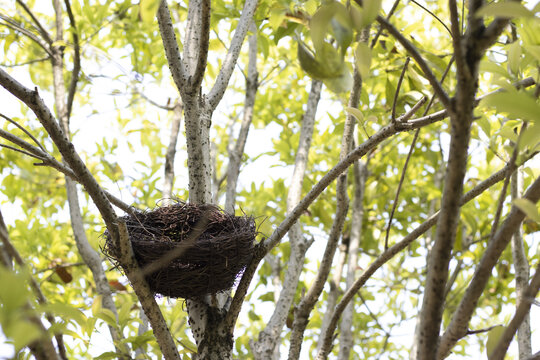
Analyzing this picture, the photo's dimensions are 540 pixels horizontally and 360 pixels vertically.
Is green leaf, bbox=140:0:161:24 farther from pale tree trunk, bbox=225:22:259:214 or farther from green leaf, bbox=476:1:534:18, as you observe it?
pale tree trunk, bbox=225:22:259:214

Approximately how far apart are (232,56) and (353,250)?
4.57ft

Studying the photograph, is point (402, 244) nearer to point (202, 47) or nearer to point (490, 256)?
point (490, 256)

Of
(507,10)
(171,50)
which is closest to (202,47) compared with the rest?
(171,50)

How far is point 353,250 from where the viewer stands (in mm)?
3012

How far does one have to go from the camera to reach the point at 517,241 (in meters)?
2.09

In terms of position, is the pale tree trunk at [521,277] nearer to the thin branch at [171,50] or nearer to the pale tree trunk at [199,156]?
the pale tree trunk at [199,156]

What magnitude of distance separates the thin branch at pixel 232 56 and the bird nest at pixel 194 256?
455 millimetres

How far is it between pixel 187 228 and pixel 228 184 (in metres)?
0.77

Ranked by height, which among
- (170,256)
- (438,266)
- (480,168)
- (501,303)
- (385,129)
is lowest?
(438,266)

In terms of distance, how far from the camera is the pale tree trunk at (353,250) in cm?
261

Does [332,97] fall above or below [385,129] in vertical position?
above

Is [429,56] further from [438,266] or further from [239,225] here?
[239,225]

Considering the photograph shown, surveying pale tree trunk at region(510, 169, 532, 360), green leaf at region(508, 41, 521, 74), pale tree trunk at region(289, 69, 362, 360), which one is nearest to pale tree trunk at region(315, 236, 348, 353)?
pale tree trunk at region(289, 69, 362, 360)

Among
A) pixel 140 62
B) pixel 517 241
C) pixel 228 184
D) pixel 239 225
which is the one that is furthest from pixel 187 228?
pixel 140 62
